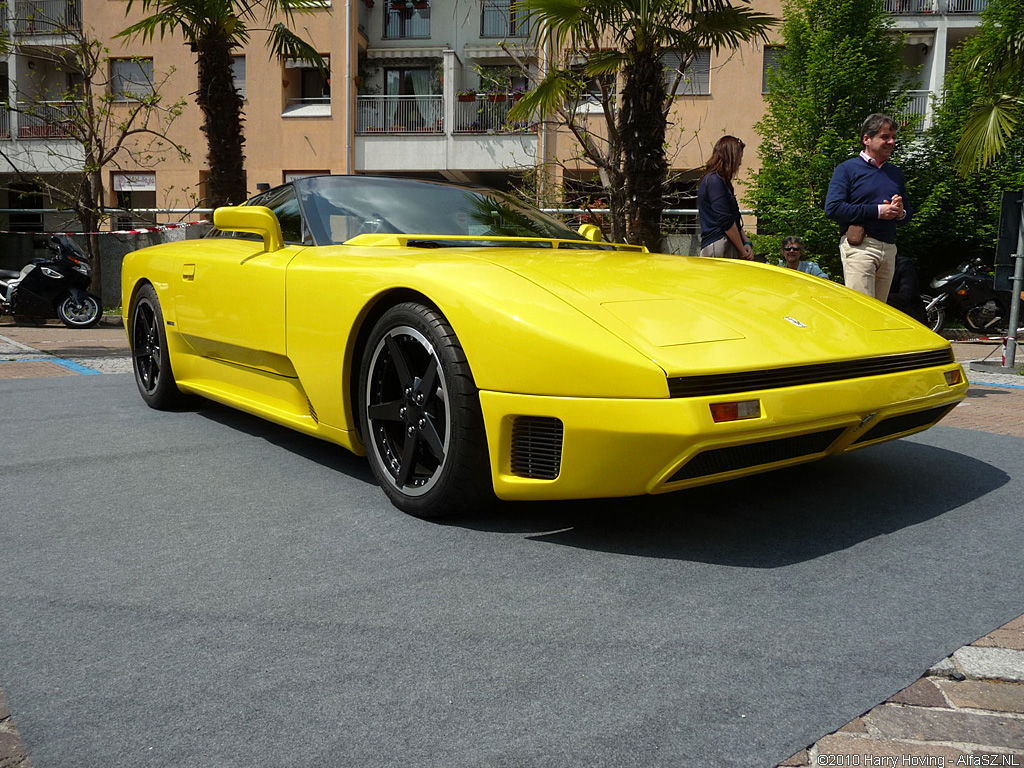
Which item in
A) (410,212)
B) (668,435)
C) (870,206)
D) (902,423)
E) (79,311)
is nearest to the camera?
(668,435)

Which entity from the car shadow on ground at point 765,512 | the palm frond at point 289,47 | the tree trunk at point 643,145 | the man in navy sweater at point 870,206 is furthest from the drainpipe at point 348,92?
the car shadow on ground at point 765,512

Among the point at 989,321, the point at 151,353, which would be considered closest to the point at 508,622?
the point at 151,353

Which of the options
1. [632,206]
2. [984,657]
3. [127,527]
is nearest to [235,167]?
[632,206]

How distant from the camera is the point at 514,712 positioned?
1.63m

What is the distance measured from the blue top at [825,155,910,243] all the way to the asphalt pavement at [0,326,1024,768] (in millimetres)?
1885

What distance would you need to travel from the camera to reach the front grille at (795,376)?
2.28 m

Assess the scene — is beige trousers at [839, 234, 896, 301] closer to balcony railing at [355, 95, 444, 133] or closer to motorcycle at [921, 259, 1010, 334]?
motorcycle at [921, 259, 1010, 334]

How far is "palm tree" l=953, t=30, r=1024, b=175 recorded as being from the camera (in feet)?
31.1

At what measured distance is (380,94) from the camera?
2619 cm

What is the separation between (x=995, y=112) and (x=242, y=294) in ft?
29.2

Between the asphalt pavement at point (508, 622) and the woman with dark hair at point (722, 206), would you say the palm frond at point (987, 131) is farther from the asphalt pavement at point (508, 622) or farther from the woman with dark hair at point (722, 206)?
the asphalt pavement at point (508, 622)

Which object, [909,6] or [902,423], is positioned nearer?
[902,423]

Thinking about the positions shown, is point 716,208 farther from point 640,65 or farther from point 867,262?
point 640,65

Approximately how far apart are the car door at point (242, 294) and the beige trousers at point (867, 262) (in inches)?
119
